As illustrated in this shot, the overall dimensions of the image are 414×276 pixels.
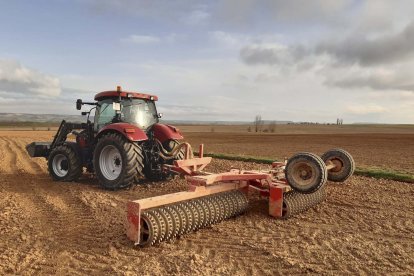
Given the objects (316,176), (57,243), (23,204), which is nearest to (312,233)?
(316,176)

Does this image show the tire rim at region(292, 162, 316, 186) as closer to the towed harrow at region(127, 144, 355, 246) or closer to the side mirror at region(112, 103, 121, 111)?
the towed harrow at region(127, 144, 355, 246)

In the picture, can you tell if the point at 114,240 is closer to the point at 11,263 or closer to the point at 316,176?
the point at 11,263

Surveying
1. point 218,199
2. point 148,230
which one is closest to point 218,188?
point 218,199

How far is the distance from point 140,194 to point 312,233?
364cm

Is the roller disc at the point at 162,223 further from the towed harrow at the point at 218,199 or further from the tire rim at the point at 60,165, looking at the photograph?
the tire rim at the point at 60,165

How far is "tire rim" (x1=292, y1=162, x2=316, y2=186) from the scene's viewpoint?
568 cm

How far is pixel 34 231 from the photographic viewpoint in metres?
5.07

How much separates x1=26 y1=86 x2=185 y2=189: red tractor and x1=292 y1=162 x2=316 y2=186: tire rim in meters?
A: 2.88

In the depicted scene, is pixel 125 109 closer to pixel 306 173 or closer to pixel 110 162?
pixel 110 162

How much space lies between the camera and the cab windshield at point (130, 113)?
8365mm

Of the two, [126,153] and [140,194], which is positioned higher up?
[126,153]

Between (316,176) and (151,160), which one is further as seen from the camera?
(151,160)

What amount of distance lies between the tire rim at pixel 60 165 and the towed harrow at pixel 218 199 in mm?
3429

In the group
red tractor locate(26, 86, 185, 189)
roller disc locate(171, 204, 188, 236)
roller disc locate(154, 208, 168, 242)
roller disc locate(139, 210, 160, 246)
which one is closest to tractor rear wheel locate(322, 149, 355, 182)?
red tractor locate(26, 86, 185, 189)
